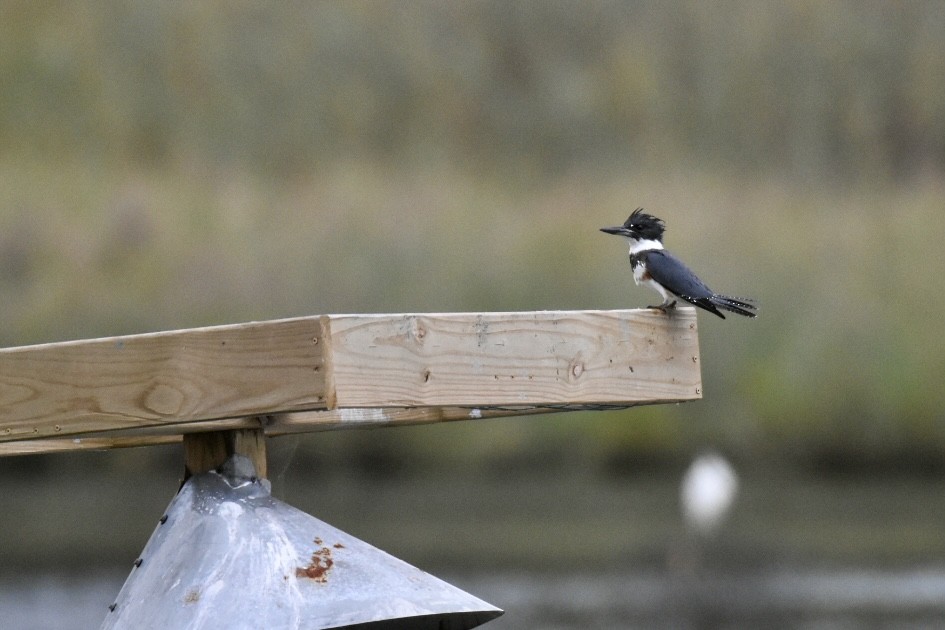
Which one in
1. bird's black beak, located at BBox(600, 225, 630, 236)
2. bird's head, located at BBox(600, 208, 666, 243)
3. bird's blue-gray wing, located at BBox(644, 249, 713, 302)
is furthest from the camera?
bird's head, located at BBox(600, 208, 666, 243)

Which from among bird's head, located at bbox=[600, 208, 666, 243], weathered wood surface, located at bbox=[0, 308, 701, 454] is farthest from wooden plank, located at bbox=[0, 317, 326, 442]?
bird's head, located at bbox=[600, 208, 666, 243]

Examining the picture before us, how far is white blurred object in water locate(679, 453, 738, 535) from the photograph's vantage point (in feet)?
55.6

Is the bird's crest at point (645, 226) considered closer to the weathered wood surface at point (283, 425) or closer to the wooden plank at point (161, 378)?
the weathered wood surface at point (283, 425)

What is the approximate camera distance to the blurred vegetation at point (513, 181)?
1886cm

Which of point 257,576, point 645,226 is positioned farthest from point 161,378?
point 645,226

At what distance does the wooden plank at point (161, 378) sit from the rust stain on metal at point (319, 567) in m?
Answer: 0.36

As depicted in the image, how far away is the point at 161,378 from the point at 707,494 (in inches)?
564

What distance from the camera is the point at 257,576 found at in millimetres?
3092

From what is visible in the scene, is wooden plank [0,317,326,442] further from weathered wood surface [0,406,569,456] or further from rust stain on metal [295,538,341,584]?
rust stain on metal [295,538,341,584]

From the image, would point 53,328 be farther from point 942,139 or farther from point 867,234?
point 942,139

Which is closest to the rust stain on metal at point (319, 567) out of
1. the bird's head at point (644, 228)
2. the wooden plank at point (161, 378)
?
the wooden plank at point (161, 378)

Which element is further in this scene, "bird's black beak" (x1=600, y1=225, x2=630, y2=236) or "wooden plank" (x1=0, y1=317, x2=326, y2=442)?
"bird's black beak" (x1=600, y1=225, x2=630, y2=236)

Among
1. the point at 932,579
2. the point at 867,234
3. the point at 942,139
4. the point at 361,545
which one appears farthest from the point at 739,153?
the point at 361,545

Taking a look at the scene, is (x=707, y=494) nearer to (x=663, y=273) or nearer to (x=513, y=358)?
(x=663, y=273)
